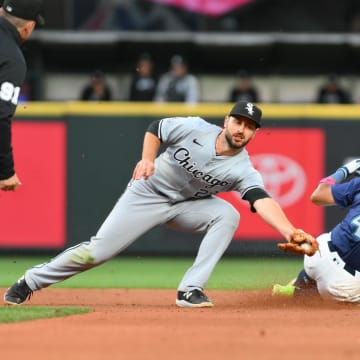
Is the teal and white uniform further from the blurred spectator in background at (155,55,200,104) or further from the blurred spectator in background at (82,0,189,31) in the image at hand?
the blurred spectator in background at (82,0,189,31)

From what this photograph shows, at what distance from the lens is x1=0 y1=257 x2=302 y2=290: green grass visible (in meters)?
11.6

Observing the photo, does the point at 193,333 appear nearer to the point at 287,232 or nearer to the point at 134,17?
the point at 287,232

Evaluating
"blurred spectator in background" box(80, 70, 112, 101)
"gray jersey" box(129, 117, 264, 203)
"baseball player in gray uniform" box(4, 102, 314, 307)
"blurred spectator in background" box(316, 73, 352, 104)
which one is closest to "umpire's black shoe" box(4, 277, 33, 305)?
"baseball player in gray uniform" box(4, 102, 314, 307)

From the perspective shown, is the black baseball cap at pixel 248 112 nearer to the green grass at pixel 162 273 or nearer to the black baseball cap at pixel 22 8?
the black baseball cap at pixel 22 8

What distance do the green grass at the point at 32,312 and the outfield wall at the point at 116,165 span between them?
5870mm

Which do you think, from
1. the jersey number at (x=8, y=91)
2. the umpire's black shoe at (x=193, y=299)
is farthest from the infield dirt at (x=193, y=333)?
the jersey number at (x=8, y=91)

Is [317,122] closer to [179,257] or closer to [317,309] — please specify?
[179,257]

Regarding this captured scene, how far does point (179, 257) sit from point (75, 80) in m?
5.49

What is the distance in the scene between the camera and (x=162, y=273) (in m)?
13.0

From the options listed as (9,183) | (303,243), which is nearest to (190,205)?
(303,243)

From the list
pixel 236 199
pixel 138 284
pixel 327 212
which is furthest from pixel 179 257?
pixel 138 284

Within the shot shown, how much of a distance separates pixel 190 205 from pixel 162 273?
3.99 meters

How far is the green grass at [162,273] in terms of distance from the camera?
11.6 metres

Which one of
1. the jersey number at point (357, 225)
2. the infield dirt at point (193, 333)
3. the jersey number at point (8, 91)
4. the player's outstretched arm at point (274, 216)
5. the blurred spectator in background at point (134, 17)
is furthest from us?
the blurred spectator in background at point (134, 17)
